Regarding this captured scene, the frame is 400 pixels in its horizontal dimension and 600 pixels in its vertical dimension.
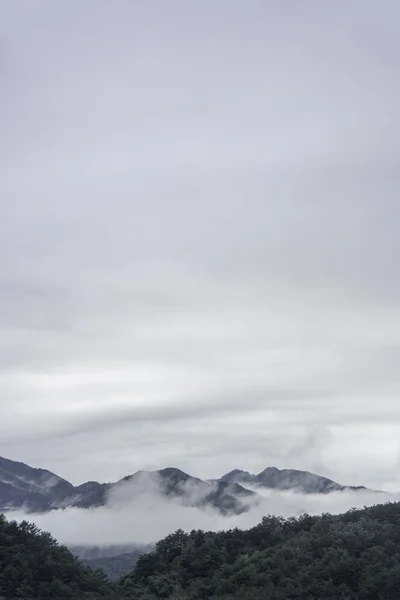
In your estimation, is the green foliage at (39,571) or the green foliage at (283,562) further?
the green foliage at (39,571)

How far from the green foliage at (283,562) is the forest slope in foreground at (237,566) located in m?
0.06

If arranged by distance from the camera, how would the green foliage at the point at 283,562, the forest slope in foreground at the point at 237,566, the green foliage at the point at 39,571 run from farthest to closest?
the green foliage at the point at 39,571
the forest slope in foreground at the point at 237,566
the green foliage at the point at 283,562

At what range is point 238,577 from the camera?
46.1m

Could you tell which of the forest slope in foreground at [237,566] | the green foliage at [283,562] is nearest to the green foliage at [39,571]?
the forest slope in foreground at [237,566]

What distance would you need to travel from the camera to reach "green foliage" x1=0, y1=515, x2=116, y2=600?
44562 millimetres

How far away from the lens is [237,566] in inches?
1893

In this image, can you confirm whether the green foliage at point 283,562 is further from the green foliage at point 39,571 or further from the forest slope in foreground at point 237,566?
the green foliage at point 39,571

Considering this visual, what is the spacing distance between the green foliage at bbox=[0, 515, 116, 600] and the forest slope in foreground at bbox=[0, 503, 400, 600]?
0.06 meters

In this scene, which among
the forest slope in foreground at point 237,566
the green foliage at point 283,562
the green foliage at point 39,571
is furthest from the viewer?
the green foliage at point 39,571

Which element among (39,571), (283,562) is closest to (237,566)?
(283,562)

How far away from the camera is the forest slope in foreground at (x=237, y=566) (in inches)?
1705

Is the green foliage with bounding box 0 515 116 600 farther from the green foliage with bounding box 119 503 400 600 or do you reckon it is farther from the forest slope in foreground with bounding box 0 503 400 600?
the green foliage with bounding box 119 503 400 600

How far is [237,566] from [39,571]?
1217 centimetres

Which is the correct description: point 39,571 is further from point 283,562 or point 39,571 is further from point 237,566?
point 283,562
